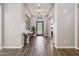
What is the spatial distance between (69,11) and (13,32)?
1.87 meters

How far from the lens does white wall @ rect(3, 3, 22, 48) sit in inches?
144

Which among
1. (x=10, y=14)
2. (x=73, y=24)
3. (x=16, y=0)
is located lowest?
(x=73, y=24)

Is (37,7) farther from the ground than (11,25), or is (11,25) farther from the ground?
(37,7)

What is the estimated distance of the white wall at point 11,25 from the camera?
3660 millimetres

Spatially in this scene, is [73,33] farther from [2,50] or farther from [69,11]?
[2,50]

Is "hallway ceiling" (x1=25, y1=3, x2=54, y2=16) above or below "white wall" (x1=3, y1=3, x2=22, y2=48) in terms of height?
above

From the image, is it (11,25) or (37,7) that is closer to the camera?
(11,25)

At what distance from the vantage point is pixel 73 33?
421cm

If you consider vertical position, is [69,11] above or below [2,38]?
above

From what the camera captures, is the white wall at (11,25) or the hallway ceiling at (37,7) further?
the hallway ceiling at (37,7)

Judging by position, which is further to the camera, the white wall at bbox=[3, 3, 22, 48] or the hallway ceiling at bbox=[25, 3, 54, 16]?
the hallway ceiling at bbox=[25, 3, 54, 16]

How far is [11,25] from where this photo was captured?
380 cm

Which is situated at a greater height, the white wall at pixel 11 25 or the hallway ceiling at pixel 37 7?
the hallway ceiling at pixel 37 7

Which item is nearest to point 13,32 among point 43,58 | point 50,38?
point 43,58
